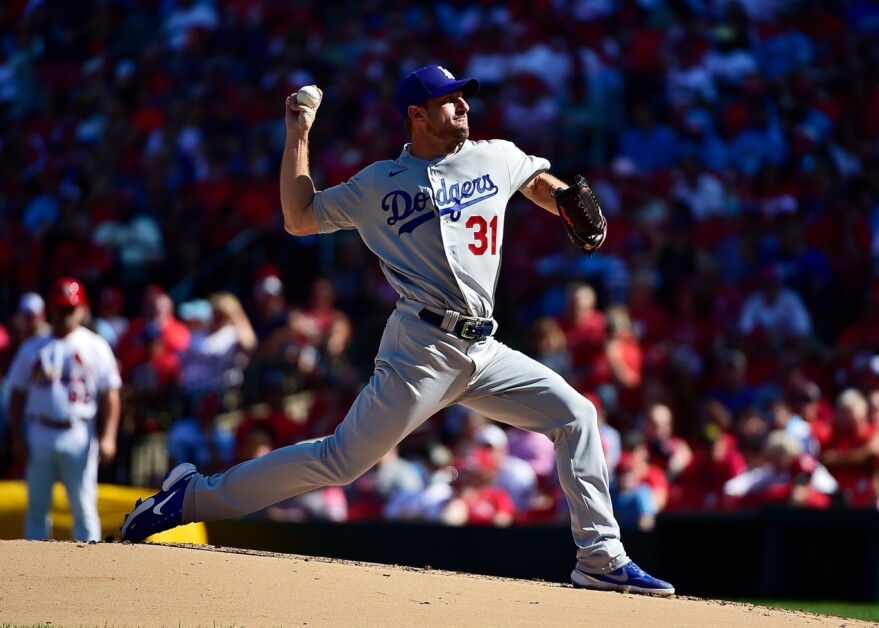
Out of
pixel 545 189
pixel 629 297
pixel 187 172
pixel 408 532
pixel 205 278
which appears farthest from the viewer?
pixel 187 172

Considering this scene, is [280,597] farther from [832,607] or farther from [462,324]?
[832,607]

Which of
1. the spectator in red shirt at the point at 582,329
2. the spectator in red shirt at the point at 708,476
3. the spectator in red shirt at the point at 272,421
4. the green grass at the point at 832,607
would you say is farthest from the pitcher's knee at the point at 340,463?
the spectator in red shirt at the point at 582,329

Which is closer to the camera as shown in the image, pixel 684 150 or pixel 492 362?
pixel 492 362

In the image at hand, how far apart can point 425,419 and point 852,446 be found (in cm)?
487

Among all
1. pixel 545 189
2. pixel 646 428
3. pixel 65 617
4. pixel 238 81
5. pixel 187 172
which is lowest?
pixel 65 617

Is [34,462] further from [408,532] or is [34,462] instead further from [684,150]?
[684,150]

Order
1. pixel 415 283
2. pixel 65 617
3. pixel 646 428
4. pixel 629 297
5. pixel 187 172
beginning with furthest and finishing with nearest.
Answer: pixel 187 172
pixel 629 297
pixel 646 428
pixel 415 283
pixel 65 617

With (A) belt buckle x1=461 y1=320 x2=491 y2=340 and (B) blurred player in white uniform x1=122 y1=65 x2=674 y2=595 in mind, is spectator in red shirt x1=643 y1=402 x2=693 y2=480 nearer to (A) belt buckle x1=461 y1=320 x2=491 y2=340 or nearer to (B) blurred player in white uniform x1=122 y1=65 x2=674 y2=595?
(B) blurred player in white uniform x1=122 y1=65 x2=674 y2=595

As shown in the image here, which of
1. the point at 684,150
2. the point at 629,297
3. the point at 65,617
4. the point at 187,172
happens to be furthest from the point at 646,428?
the point at 187,172

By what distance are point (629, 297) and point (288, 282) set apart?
373 centimetres

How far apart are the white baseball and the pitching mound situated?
181 cm

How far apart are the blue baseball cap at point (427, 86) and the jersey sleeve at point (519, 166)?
0.96 feet

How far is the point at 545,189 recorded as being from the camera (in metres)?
5.44

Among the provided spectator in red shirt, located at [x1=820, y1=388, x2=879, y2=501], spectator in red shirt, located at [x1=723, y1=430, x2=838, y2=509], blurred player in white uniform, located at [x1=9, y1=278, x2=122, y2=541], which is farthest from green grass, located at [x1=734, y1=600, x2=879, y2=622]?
blurred player in white uniform, located at [x1=9, y1=278, x2=122, y2=541]
